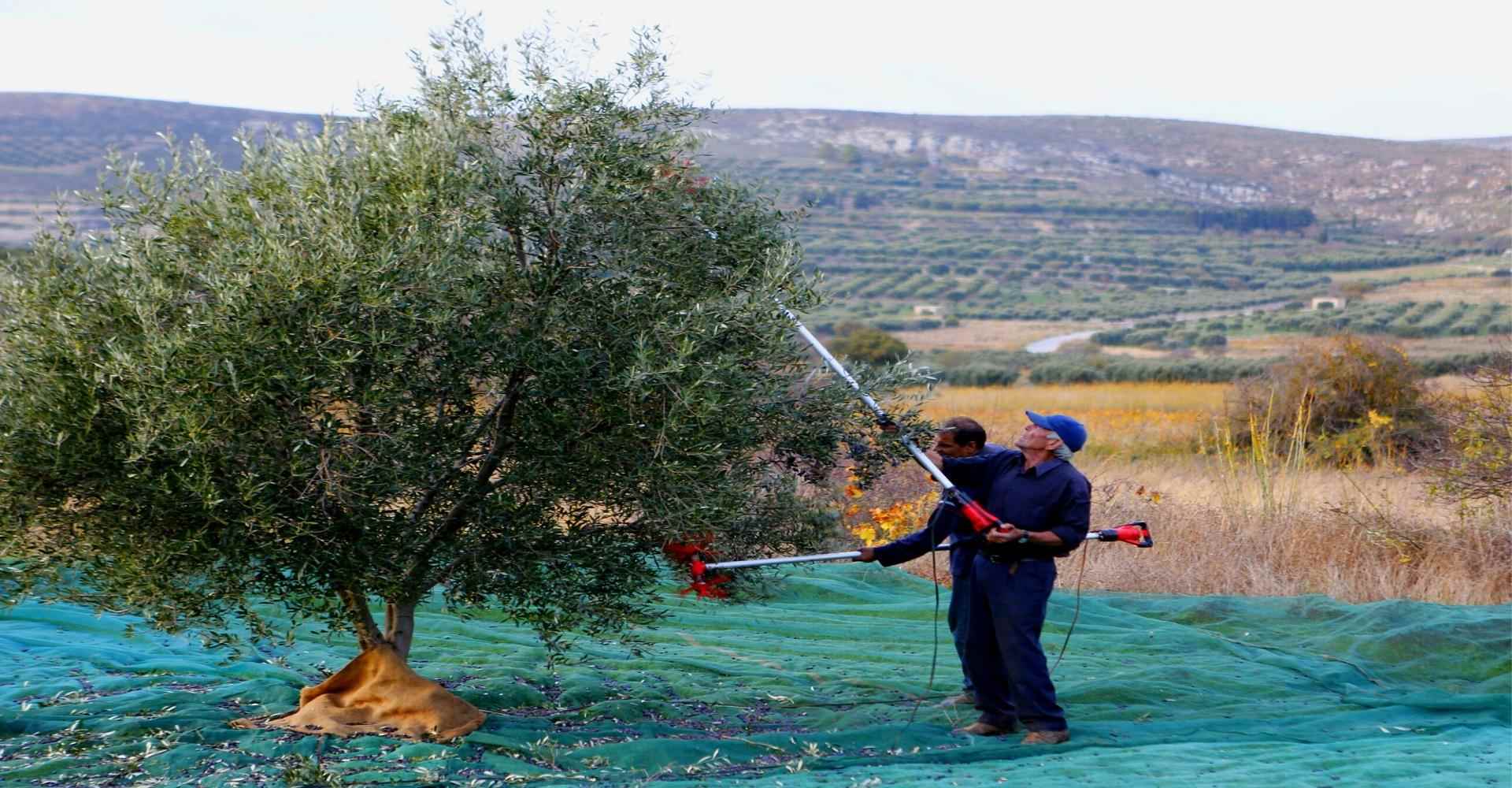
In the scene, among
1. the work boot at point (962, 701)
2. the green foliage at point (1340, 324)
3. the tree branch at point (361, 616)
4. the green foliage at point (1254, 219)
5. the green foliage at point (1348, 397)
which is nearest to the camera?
the tree branch at point (361, 616)

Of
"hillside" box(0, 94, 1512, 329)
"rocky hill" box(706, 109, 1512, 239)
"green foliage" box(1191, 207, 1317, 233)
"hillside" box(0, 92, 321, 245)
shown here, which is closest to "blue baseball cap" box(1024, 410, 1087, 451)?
"hillside" box(0, 94, 1512, 329)

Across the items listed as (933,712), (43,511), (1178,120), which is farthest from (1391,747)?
(1178,120)

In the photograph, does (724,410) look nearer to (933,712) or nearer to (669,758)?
(669,758)

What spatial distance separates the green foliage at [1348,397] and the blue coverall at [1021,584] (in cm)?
1456

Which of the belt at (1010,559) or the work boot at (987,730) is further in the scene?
the work boot at (987,730)

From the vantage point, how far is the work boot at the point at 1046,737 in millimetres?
7910

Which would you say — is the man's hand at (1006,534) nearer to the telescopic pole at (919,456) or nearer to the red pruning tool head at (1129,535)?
the telescopic pole at (919,456)

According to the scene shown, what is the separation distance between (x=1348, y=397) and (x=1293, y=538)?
8.18 metres

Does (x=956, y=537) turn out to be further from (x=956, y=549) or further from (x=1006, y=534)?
(x=1006, y=534)

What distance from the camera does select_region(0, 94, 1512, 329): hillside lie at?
6988 cm

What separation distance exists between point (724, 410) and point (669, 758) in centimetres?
196

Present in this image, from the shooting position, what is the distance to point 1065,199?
3533 inches

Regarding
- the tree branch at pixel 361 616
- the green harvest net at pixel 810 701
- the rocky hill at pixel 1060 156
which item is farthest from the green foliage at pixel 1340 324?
the tree branch at pixel 361 616

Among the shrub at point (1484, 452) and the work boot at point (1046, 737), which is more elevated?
the shrub at point (1484, 452)
